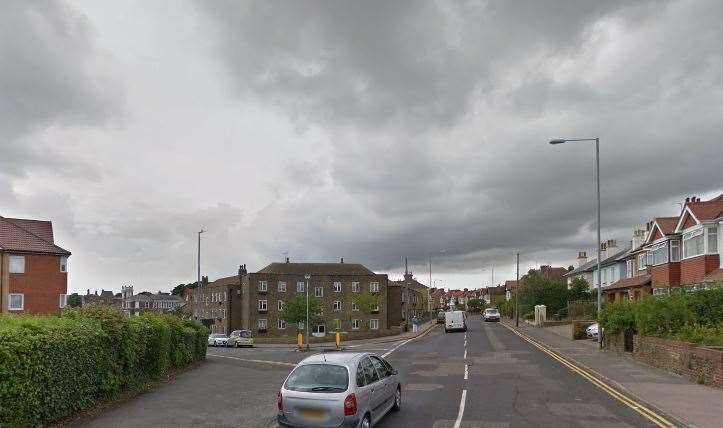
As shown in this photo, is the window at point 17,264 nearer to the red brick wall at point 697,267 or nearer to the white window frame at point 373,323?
the red brick wall at point 697,267

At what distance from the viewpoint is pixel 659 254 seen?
3941cm

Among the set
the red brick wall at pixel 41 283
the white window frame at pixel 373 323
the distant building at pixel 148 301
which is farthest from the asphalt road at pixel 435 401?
the distant building at pixel 148 301

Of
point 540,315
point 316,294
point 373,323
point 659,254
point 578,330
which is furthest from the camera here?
point 373,323

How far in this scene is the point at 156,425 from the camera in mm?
11555

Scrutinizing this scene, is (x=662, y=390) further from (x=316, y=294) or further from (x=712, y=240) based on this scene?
(x=316, y=294)

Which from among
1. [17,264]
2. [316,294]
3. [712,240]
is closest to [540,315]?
[316,294]

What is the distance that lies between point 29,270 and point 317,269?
40795mm

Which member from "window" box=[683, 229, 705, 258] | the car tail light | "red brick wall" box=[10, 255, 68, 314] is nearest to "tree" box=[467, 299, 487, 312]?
"window" box=[683, 229, 705, 258]

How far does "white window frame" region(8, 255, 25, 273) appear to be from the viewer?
3938 centimetres

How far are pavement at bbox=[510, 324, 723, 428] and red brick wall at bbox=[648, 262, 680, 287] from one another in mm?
12501

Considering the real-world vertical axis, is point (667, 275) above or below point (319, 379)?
above

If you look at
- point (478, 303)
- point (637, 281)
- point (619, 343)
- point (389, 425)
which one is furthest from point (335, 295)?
point (478, 303)

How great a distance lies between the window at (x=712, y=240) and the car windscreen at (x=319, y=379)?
93.5 feet

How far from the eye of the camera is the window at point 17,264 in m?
Result: 39.4
